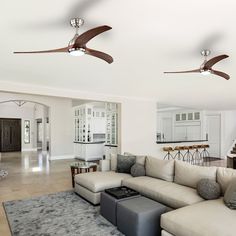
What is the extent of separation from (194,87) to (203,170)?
124 inches

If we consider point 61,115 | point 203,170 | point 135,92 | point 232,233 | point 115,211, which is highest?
point 135,92

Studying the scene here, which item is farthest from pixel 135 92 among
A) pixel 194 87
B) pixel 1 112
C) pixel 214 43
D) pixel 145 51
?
pixel 1 112

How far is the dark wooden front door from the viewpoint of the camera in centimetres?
1298

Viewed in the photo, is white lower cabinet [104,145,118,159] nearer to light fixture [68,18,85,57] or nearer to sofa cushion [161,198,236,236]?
sofa cushion [161,198,236,236]

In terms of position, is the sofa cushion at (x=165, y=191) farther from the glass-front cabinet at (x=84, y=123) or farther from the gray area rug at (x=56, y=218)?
the glass-front cabinet at (x=84, y=123)

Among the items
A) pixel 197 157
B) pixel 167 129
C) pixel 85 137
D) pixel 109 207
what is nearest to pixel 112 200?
pixel 109 207

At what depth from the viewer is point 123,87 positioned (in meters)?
5.90

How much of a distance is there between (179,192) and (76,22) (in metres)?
2.68

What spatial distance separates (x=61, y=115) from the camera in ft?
33.3

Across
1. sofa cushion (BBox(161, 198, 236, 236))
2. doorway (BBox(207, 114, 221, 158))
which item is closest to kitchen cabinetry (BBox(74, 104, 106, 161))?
doorway (BBox(207, 114, 221, 158))

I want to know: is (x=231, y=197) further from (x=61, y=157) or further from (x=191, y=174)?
(x=61, y=157)

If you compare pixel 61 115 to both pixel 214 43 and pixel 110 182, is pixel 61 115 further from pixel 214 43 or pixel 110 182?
pixel 214 43

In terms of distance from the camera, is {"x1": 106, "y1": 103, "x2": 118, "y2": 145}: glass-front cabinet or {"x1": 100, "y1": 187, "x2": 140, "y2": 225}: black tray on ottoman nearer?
{"x1": 100, "y1": 187, "x2": 140, "y2": 225}: black tray on ottoman

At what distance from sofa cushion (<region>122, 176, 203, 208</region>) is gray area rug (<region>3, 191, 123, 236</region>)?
0.77m
